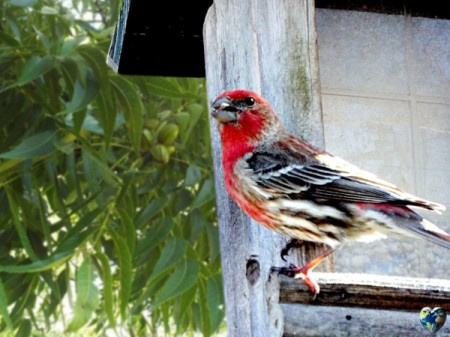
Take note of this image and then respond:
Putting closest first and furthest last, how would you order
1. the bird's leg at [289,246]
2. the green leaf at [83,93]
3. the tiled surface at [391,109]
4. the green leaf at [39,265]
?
the bird's leg at [289,246]
the tiled surface at [391,109]
the green leaf at [39,265]
the green leaf at [83,93]

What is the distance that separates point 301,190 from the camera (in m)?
2.31

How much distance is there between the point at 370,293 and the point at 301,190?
0.92ft

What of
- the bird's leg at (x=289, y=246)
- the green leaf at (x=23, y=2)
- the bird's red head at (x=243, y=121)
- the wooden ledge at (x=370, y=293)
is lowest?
the wooden ledge at (x=370, y=293)

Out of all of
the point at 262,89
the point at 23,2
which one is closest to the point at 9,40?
the point at 23,2

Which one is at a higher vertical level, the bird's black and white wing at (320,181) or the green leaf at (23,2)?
the green leaf at (23,2)

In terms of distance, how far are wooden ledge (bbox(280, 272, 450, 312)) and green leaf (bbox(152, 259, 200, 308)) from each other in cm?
132

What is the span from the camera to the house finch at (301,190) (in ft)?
7.34

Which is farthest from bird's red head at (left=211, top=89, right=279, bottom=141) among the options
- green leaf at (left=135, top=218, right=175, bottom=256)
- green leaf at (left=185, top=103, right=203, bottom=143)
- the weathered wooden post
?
green leaf at (left=185, top=103, right=203, bottom=143)

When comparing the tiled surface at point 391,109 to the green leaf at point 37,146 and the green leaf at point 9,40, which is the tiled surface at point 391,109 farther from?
the green leaf at point 9,40

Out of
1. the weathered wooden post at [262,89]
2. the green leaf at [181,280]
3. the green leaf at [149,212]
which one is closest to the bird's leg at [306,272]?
the weathered wooden post at [262,89]

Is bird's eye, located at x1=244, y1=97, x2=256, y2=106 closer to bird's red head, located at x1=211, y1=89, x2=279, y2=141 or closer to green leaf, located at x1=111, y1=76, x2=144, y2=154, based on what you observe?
bird's red head, located at x1=211, y1=89, x2=279, y2=141

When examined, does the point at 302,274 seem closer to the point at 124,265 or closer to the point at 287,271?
the point at 287,271

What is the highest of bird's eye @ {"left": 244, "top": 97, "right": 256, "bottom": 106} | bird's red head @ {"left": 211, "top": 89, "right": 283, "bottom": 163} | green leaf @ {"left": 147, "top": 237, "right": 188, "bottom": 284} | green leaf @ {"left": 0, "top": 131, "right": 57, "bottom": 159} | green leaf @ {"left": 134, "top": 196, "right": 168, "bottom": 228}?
bird's eye @ {"left": 244, "top": 97, "right": 256, "bottom": 106}

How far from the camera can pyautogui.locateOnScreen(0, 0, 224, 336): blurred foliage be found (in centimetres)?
360
